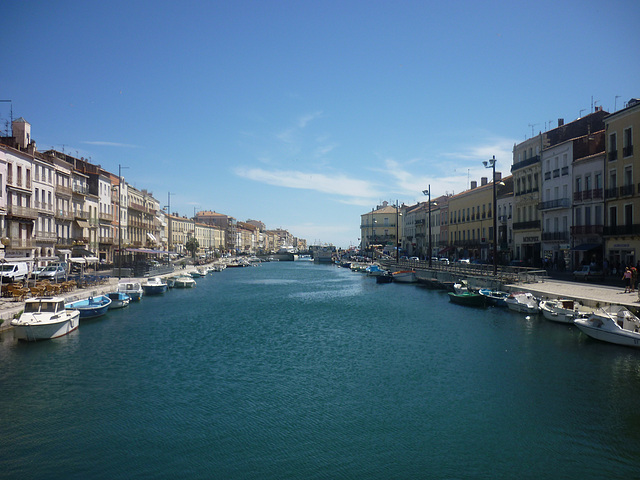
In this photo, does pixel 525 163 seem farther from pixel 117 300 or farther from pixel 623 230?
pixel 117 300

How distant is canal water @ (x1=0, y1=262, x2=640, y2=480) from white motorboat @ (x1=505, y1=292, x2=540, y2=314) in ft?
9.92

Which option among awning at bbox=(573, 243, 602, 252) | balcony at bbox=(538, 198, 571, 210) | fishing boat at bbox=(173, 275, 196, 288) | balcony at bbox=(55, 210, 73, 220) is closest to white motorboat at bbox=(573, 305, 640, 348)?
awning at bbox=(573, 243, 602, 252)

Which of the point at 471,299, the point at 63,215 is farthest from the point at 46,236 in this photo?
the point at 471,299

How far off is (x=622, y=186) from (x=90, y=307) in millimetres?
41707

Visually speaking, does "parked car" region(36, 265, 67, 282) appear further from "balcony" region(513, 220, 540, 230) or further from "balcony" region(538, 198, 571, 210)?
"balcony" region(513, 220, 540, 230)

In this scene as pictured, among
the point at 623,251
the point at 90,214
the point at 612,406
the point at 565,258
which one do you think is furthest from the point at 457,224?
the point at 612,406

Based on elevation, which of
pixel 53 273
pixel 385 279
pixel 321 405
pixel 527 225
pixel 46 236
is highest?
pixel 527 225

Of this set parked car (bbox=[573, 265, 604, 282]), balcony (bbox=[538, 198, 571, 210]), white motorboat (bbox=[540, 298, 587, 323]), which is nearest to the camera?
white motorboat (bbox=[540, 298, 587, 323])

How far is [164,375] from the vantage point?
789 inches

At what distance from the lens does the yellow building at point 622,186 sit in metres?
39.4

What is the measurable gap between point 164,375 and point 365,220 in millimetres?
145504

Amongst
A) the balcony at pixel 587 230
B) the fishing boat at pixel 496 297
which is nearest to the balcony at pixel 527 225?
the balcony at pixel 587 230

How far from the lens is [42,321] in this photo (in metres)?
25.0

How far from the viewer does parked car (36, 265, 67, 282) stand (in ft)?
136
